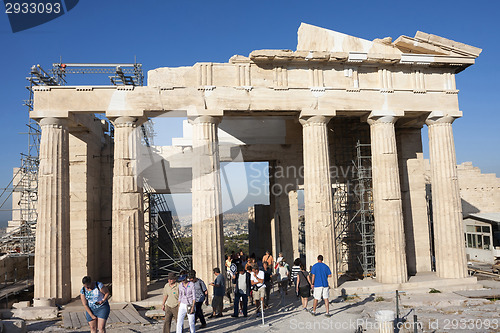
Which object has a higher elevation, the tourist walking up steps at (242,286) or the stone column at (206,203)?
the stone column at (206,203)

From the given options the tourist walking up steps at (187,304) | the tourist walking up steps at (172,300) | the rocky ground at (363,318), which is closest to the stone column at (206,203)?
the rocky ground at (363,318)

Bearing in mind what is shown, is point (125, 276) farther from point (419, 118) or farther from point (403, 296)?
point (419, 118)

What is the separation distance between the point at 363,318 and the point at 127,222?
8.42 meters

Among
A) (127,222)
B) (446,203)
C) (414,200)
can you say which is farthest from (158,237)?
(446,203)

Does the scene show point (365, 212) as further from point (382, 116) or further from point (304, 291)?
point (304, 291)

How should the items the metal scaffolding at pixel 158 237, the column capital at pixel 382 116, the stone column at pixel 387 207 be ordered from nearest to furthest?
1. the stone column at pixel 387 207
2. the column capital at pixel 382 116
3. the metal scaffolding at pixel 158 237

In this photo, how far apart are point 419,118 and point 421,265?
675 centimetres

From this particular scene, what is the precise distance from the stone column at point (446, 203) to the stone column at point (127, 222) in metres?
11.9

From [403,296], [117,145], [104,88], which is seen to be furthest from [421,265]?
[104,88]

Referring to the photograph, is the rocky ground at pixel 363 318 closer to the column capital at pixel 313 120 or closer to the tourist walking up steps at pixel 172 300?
the tourist walking up steps at pixel 172 300

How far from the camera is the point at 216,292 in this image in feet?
37.8

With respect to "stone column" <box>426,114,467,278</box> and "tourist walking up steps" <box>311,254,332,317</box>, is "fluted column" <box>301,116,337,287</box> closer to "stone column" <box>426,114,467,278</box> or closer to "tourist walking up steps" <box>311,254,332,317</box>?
"tourist walking up steps" <box>311,254,332,317</box>

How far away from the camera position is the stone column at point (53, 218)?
44.0ft

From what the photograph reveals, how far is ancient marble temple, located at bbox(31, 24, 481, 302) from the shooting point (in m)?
13.9
